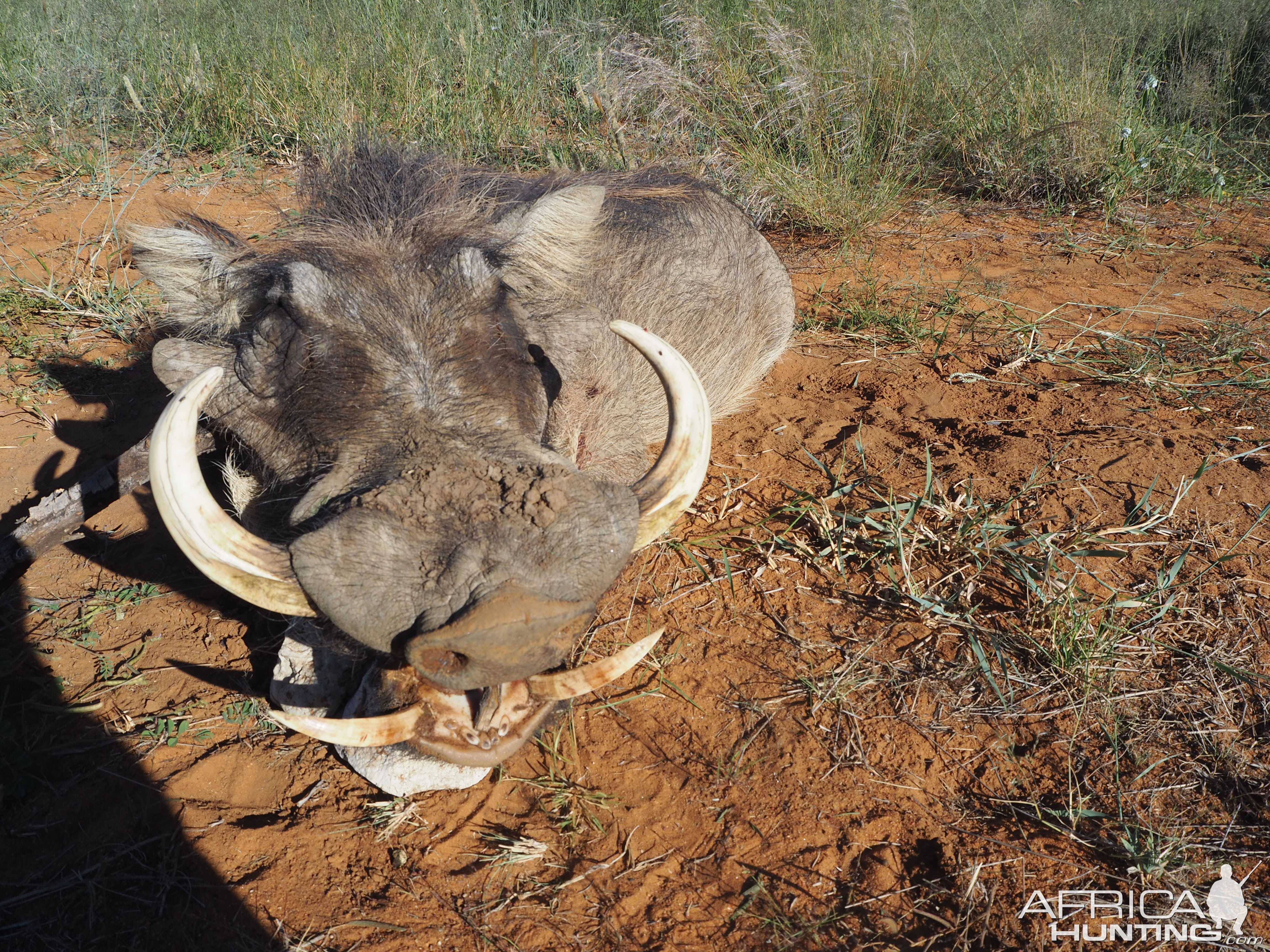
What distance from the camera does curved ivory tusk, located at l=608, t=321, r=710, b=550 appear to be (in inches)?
80.4

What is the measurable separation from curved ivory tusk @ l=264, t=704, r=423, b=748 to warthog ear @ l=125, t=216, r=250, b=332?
1427 millimetres

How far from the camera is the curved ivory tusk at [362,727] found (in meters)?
1.84

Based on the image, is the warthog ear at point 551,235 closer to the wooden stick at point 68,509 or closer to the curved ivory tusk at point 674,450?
the curved ivory tusk at point 674,450

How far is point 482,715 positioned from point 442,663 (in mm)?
372

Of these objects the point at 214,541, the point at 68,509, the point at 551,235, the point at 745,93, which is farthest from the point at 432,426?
the point at 745,93

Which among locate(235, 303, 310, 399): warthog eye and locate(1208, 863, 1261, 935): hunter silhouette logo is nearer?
locate(1208, 863, 1261, 935): hunter silhouette logo

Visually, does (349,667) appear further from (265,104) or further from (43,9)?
(43,9)

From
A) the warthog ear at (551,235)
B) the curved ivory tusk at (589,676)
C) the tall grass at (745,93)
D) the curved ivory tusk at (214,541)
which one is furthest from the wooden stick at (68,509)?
the tall grass at (745,93)

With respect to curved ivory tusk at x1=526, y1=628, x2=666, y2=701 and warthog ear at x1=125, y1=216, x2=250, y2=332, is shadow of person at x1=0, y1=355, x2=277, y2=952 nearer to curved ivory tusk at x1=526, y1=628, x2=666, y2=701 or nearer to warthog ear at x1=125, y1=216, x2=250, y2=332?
curved ivory tusk at x1=526, y1=628, x2=666, y2=701

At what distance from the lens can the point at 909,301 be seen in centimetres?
442

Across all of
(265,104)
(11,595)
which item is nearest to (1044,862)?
(11,595)

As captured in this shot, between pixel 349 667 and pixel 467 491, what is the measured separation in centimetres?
96

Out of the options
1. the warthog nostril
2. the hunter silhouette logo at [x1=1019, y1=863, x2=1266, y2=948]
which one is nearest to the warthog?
the warthog nostril

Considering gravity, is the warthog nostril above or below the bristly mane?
below
